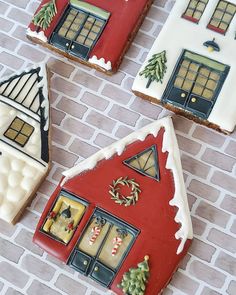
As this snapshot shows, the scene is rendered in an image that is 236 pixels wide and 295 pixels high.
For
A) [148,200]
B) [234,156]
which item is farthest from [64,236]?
[234,156]

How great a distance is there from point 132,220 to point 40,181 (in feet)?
1.02

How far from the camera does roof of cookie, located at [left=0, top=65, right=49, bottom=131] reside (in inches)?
69.6

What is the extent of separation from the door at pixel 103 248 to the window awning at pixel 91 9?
639mm

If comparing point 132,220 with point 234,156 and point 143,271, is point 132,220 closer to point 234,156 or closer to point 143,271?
point 143,271

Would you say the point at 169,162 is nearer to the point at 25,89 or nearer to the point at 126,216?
→ the point at 126,216

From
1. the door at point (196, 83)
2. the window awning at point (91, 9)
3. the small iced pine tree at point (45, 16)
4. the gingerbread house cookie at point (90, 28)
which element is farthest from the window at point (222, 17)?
the small iced pine tree at point (45, 16)

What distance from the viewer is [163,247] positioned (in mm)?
1605

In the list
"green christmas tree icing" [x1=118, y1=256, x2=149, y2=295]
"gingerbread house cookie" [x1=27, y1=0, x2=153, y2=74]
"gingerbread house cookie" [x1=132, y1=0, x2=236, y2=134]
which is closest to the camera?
"green christmas tree icing" [x1=118, y1=256, x2=149, y2=295]

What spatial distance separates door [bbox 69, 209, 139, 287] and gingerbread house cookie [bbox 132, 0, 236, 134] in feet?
1.32

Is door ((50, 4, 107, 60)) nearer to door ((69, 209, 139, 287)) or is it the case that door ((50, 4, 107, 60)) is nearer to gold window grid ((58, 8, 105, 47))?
gold window grid ((58, 8, 105, 47))

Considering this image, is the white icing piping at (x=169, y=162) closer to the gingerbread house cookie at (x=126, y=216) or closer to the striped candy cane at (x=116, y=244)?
the gingerbread house cookie at (x=126, y=216)

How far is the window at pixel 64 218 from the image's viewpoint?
1645 millimetres

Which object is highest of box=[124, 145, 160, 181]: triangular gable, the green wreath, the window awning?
the window awning

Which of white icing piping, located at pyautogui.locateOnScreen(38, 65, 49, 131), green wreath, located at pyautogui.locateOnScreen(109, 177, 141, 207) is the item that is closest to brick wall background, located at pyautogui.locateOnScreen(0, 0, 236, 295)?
white icing piping, located at pyautogui.locateOnScreen(38, 65, 49, 131)
